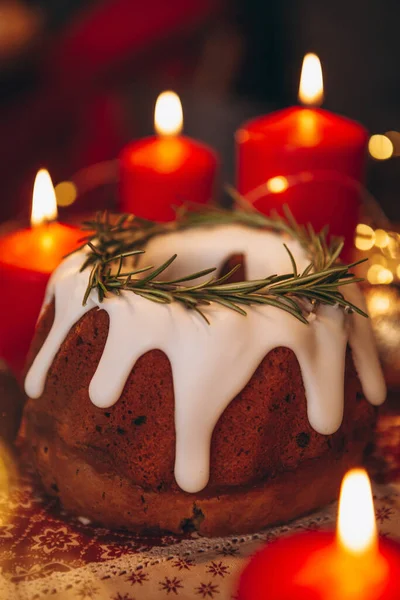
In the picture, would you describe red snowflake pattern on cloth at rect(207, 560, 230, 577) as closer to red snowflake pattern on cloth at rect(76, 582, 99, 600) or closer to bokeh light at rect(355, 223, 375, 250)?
red snowflake pattern on cloth at rect(76, 582, 99, 600)

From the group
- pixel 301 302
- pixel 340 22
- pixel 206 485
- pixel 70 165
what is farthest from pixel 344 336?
pixel 340 22

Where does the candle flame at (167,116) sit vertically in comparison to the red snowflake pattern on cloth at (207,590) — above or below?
above

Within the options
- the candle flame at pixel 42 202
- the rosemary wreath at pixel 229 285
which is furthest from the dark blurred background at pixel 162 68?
the rosemary wreath at pixel 229 285

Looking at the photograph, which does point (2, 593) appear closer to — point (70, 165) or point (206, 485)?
point (206, 485)

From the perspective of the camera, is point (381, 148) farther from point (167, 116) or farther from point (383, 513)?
point (383, 513)

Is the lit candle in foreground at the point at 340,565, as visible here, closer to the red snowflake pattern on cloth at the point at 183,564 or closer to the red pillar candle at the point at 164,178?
the red snowflake pattern on cloth at the point at 183,564

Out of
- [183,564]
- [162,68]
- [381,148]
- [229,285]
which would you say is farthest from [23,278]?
[162,68]
